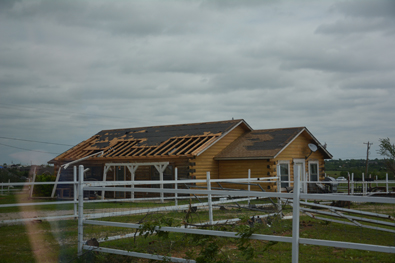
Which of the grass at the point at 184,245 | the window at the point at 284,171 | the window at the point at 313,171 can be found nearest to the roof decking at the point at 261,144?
the window at the point at 284,171

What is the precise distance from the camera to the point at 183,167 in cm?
2264

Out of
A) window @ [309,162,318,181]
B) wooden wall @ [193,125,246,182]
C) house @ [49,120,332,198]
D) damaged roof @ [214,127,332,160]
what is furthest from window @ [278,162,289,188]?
wooden wall @ [193,125,246,182]

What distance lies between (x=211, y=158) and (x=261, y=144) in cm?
329

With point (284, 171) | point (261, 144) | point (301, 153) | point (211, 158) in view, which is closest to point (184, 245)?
point (211, 158)

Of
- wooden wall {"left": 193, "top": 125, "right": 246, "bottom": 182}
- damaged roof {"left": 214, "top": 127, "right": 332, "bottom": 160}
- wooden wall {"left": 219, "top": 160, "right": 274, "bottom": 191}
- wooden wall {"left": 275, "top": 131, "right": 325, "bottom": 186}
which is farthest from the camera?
→ wooden wall {"left": 275, "top": 131, "right": 325, "bottom": 186}

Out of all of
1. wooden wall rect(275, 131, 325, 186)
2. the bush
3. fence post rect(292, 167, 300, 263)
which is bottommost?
the bush

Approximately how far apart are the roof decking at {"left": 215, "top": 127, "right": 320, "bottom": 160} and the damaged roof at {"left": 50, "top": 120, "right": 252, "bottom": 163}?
1.17m

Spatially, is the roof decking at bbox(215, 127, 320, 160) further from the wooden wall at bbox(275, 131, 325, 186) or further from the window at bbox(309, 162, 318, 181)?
the window at bbox(309, 162, 318, 181)

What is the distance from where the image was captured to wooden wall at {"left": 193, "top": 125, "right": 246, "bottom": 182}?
22.6 meters

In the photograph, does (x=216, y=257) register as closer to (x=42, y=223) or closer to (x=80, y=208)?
(x=80, y=208)

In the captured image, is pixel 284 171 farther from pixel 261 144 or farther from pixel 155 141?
pixel 155 141

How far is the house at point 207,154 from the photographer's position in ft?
73.9

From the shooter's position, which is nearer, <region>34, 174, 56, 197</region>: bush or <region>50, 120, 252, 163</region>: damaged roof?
<region>50, 120, 252, 163</region>: damaged roof

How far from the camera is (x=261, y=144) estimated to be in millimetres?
23797
